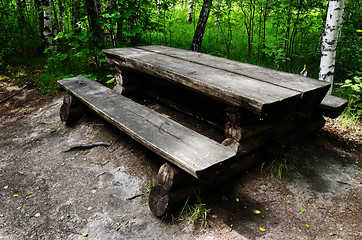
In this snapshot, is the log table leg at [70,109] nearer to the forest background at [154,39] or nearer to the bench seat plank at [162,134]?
the bench seat plank at [162,134]

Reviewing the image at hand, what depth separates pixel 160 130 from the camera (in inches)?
102

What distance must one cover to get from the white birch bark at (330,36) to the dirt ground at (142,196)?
0.95 m

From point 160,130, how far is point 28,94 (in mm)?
4414

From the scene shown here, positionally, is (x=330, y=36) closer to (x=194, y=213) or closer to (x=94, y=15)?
(x=194, y=213)

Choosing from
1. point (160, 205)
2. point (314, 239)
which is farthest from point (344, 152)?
point (160, 205)

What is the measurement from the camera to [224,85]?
8.04 feet

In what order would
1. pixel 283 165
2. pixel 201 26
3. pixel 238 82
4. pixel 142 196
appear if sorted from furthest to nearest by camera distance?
pixel 201 26, pixel 283 165, pixel 142 196, pixel 238 82

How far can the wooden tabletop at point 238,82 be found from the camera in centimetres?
217

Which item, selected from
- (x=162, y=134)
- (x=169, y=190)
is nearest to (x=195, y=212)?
(x=169, y=190)

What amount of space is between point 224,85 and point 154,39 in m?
6.31

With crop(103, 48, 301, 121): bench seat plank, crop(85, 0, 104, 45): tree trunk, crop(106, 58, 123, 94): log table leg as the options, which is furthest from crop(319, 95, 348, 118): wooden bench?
crop(85, 0, 104, 45): tree trunk

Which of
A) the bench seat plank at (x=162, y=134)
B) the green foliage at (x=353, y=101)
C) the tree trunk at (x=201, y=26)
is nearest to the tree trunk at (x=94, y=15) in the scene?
the bench seat plank at (x=162, y=134)

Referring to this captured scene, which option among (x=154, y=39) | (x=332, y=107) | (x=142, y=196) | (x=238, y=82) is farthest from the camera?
(x=154, y=39)

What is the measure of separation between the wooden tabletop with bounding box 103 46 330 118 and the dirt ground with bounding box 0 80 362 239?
86 cm
